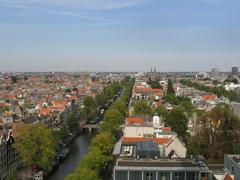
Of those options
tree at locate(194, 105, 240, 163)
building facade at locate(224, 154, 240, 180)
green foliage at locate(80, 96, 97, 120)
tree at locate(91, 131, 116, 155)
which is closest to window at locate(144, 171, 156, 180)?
building facade at locate(224, 154, 240, 180)

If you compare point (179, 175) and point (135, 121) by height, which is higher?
point (179, 175)

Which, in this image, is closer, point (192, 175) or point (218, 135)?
point (192, 175)

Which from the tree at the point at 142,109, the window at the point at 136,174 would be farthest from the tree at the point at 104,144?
the tree at the point at 142,109

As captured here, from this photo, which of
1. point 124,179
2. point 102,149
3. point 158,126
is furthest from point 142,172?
point 158,126

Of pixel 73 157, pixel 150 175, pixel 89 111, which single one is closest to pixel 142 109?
pixel 89 111

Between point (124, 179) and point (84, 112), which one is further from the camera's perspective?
point (84, 112)

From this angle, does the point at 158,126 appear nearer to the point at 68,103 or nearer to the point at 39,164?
the point at 39,164

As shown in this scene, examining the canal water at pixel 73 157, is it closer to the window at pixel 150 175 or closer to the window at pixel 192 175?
the window at pixel 150 175

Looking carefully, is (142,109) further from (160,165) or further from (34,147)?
(160,165)
